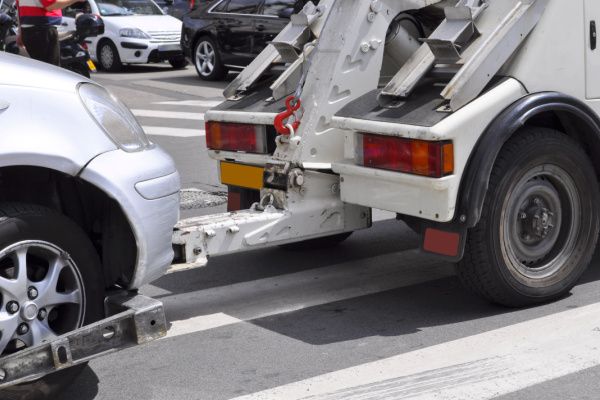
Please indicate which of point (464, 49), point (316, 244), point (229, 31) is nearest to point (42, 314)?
point (464, 49)

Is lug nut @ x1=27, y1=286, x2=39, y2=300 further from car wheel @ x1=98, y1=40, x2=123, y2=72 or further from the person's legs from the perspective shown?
car wheel @ x1=98, y1=40, x2=123, y2=72

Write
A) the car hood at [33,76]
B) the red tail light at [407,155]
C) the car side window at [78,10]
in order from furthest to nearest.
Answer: the car side window at [78,10] → the red tail light at [407,155] → the car hood at [33,76]

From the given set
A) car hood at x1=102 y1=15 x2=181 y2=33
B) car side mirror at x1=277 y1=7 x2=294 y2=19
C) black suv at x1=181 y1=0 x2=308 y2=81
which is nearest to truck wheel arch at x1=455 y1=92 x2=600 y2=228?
car side mirror at x1=277 y1=7 x2=294 y2=19

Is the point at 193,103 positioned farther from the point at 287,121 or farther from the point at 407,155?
the point at 407,155

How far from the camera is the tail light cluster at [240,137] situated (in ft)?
20.1

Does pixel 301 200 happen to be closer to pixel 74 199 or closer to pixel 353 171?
pixel 353 171

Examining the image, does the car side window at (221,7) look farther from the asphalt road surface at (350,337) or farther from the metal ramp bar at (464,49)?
the metal ramp bar at (464,49)

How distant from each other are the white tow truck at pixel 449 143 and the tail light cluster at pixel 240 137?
1 cm

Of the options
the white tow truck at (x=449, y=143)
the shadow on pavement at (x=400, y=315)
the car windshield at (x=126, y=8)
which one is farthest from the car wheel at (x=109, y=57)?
the shadow on pavement at (x=400, y=315)

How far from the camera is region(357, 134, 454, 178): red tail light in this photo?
17.1 feet

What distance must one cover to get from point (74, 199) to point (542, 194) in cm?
256

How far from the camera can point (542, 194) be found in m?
5.77

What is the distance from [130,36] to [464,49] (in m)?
15.8

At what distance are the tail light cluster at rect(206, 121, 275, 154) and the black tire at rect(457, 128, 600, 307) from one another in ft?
4.45
